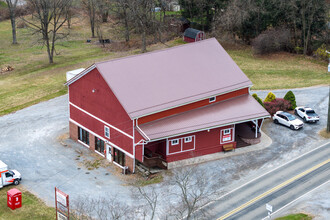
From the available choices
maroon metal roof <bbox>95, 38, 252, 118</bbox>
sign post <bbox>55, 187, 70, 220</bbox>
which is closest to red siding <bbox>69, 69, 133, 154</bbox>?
maroon metal roof <bbox>95, 38, 252, 118</bbox>

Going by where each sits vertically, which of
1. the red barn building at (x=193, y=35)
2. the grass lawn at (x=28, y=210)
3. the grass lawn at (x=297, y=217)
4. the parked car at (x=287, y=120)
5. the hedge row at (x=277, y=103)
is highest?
the red barn building at (x=193, y=35)

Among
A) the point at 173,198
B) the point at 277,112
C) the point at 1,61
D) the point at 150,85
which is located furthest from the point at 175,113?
the point at 1,61

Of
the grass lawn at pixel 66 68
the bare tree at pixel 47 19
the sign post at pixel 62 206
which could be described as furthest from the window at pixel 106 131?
the bare tree at pixel 47 19

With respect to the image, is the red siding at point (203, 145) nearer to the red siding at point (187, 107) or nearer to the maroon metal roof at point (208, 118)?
the maroon metal roof at point (208, 118)

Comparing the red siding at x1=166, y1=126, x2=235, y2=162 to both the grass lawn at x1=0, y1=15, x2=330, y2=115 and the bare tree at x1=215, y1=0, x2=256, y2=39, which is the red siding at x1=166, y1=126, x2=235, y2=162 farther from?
the bare tree at x1=215, y1=0, x2=256, y2=39

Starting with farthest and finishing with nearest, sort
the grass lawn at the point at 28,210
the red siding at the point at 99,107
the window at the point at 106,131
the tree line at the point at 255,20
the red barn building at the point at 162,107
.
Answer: the tree line at the point at 255,20 < the window at the point at 106,131 < the red siding at the point at 99,107 < the red barn building at the point at 162,107 < the grass lawn at the point at 28,210

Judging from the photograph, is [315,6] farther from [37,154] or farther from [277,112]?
[37,154]
